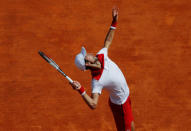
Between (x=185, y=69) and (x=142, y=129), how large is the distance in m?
1.72

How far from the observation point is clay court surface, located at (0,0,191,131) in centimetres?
641

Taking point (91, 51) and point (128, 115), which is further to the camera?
point (91, 51)

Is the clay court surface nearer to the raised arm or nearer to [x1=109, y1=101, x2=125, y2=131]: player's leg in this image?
[x1=109, y1=101, x2=125, y2=131]: player's leg

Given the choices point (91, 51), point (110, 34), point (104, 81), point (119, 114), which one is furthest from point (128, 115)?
point (91, 51)

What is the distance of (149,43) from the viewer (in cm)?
739

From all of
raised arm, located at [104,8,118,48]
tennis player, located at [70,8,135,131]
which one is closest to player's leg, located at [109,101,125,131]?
tennis player, located at [70,8,135,131]

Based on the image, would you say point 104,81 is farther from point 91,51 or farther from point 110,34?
point 91,51

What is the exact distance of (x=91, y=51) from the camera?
24.1 feet

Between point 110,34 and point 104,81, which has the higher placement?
point 110,34

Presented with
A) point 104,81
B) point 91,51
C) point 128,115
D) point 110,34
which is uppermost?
point 110,34

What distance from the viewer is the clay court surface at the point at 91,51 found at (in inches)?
252

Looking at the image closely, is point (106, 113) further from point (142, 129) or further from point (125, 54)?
point (125, 54)

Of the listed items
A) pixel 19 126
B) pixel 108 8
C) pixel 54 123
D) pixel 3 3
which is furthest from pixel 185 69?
pixel 3 3

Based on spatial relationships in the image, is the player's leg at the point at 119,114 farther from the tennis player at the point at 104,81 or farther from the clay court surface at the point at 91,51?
the clay court surface at the point at 91,51
